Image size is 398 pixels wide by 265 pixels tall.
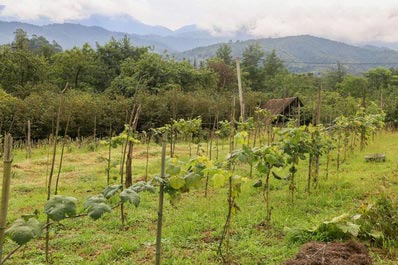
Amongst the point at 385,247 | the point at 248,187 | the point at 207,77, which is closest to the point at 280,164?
the point at 385,247

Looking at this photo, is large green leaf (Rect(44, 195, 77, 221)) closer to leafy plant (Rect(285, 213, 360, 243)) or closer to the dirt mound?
the dirt mound

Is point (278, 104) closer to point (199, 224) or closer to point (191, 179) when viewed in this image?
point (199, 224)

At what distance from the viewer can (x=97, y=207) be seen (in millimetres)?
1879

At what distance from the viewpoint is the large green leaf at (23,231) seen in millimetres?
1626

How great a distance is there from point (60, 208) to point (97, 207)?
7.9 inches

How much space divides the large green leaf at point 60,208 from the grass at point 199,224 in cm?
185

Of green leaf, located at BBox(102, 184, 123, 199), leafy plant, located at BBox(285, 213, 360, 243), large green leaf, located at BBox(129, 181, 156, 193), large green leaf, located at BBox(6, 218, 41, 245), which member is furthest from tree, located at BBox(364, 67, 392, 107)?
large green leaf, located at BBox(6, 218, 41, 245)

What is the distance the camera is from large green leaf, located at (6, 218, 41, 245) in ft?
5.33

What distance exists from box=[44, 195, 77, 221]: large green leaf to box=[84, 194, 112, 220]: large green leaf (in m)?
0.09

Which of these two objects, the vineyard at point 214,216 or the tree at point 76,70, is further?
the tree at point 76,70

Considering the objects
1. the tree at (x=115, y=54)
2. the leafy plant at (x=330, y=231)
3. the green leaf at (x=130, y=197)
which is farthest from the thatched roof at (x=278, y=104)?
the green leaf at (x=130, y=197)

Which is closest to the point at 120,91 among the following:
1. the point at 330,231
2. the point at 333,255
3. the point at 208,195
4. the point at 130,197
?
the point at 208,195

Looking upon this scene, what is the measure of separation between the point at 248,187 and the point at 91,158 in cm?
777

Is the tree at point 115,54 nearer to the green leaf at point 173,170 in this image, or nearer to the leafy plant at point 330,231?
the leafy plant at point 330,231
